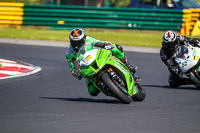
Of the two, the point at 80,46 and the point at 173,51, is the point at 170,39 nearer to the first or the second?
the point at 173,51

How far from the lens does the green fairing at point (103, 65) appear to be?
7493 mm

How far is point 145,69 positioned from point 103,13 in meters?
10.2

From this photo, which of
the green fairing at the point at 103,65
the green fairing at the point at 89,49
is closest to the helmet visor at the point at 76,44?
the green fairing at the point at 89,49

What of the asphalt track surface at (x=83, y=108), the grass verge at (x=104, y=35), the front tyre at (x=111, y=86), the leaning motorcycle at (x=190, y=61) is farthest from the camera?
the grass verge at (x=104, y=35)

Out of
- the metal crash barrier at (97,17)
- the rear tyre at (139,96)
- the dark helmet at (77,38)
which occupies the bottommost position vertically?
the metal crash barrier at (97,17)

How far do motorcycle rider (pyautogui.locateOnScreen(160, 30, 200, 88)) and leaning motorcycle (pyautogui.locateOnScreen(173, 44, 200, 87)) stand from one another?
175 mm

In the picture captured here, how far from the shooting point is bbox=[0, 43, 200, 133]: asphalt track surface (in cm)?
590

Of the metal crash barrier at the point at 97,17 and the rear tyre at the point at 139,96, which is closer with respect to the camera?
the rear tyre at the point at 139,96

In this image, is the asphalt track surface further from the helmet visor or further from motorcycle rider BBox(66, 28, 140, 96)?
the helmet visor

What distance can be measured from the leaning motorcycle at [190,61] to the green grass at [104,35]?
9.34 meters

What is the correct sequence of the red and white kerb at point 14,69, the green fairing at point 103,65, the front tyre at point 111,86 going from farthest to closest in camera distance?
the red and white kerb at point 14,69
the green fairing at point 103,65
the front tyre at point 111,86

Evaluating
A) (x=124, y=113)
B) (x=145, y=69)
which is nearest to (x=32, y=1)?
(x=145, y=69)

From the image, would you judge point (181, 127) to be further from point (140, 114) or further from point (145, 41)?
point (145, 41)

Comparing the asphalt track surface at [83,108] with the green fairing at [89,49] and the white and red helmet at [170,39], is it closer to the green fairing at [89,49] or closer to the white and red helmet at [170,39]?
the green fairing at [89,49]
